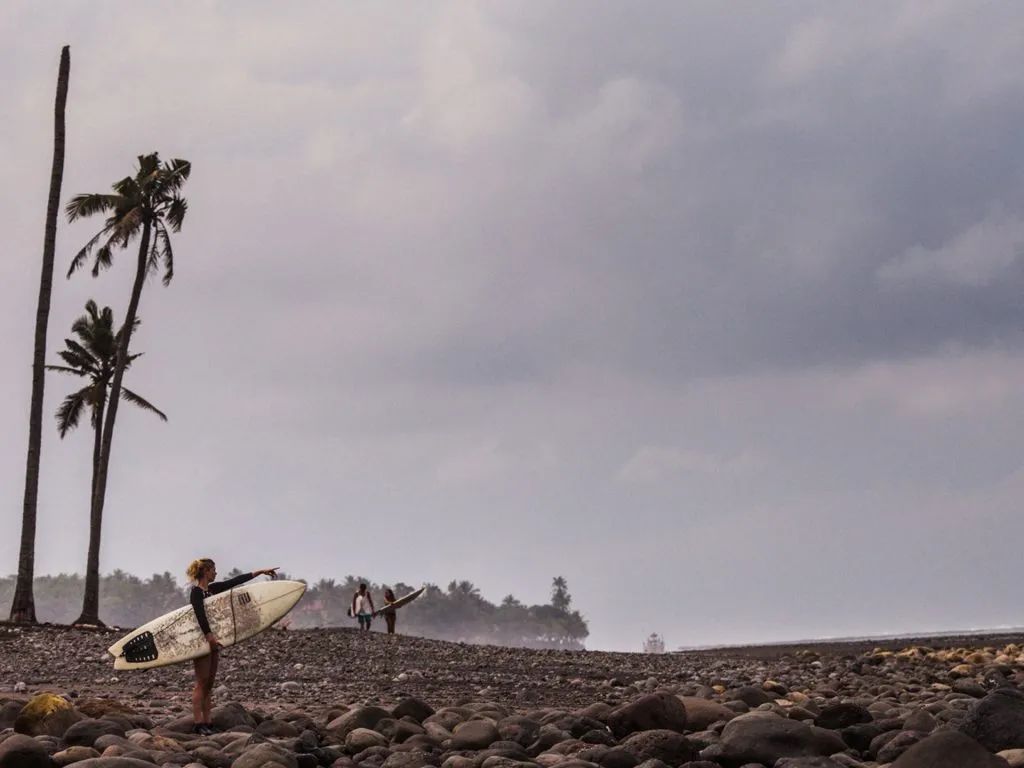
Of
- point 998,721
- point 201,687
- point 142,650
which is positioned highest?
point 142,650

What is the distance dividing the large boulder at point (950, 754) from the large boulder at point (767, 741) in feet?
5.33

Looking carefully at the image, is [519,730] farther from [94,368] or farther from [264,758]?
[94,368]

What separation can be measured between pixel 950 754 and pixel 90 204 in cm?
3314

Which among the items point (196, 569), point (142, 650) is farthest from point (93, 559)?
point (196, 569)

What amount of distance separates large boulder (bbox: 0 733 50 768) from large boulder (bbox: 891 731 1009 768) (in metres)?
6.13

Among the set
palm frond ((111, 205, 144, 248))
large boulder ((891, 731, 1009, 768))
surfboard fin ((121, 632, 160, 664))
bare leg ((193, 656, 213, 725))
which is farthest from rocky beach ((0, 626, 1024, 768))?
palm frond ((111, 205, 144, 248))

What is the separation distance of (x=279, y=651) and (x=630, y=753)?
48.1ft

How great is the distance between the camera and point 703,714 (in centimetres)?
1174

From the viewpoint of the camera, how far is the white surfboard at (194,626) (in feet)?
49.5

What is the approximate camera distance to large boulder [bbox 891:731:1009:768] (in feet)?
24.7

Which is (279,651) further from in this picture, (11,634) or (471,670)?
(11,634)

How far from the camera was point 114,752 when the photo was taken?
29.6ft

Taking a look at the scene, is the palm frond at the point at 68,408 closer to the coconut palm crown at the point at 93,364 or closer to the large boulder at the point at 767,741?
the coconut palm crown at the point at 93,364

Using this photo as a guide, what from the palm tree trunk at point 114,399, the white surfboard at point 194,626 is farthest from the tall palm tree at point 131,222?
the white surfboard at point 194,626
